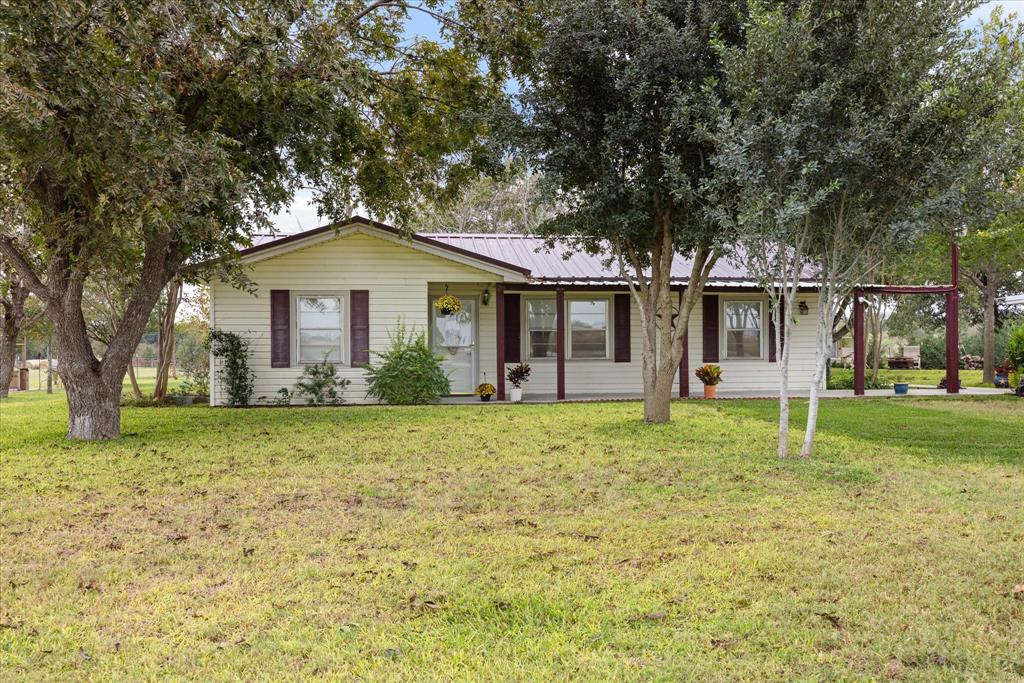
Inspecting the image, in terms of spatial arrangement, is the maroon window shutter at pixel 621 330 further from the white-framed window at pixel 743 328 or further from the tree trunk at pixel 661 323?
the tree trunk at pixel 661 323

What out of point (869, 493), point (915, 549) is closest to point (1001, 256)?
point (869, 493)

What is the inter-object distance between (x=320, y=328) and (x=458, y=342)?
3000mm

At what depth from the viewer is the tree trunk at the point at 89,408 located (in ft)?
31.1

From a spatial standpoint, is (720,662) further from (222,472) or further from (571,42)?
(571,42)

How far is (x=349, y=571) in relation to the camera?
13.5ft

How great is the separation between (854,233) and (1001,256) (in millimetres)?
15071

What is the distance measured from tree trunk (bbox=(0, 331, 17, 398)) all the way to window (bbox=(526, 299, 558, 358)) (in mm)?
12586

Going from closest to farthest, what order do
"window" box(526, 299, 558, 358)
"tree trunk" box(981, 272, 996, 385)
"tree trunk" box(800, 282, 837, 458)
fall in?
"tree trunk" box(800, 282, 837, 458) < "window" box(526, 299, 558, 358) < "tree trunk" box(981, 272, 996, 385)

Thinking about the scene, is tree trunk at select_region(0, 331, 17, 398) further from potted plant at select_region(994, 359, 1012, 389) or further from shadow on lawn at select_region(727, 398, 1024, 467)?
potted plant at select_region(994, 359, 1012, 389)

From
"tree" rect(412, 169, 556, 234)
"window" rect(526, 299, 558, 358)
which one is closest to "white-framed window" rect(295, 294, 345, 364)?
"window" rect(526, 299, 558, 358)

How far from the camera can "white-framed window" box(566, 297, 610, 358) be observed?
16.2m

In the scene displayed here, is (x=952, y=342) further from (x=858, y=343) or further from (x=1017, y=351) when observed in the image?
(x=858, y=343)

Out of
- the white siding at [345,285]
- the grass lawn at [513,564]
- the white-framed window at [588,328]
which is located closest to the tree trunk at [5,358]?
the white siding at [345,285]

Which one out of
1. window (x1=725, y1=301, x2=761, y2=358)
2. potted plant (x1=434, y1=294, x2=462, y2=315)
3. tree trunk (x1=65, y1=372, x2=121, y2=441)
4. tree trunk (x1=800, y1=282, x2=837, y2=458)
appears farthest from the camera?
window (x1=725, y1=301, x2=761, y2=358)
